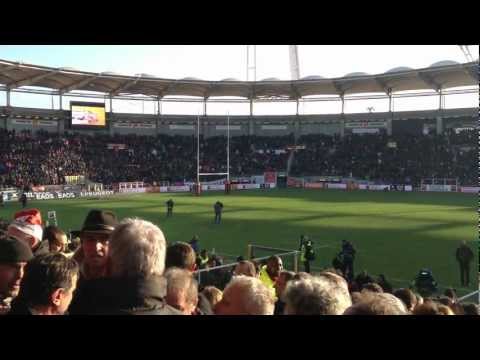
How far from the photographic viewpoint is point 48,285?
3094 millimetres

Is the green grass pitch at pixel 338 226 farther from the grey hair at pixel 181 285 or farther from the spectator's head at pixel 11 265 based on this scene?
the spectator's head at pixel 11 265

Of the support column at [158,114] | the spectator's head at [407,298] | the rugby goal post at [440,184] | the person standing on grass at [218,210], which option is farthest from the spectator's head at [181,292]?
the support column at [158,114]

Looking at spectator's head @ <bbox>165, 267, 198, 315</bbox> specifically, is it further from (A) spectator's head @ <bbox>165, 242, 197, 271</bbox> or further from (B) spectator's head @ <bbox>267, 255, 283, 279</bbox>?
(B) spectator's head @ <bbox>267, 255, 283, 279</bbox>

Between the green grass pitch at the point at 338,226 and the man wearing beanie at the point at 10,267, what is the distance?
561 inches

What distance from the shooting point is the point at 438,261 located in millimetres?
19219

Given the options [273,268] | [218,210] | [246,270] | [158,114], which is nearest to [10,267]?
[246,270]

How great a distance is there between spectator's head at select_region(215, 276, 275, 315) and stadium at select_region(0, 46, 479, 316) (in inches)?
1045

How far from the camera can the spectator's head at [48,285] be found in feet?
9.96

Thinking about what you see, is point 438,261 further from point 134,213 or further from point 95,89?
point 95,89

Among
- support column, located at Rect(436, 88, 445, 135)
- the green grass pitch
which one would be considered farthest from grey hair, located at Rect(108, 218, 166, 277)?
support column, located at Rect(436, 88, 445, 135)
